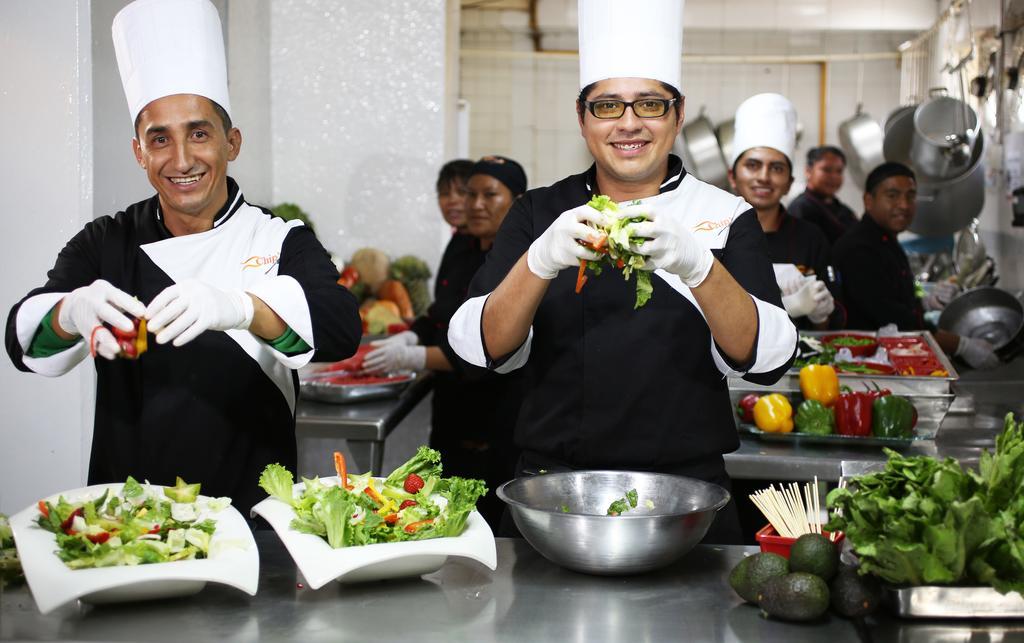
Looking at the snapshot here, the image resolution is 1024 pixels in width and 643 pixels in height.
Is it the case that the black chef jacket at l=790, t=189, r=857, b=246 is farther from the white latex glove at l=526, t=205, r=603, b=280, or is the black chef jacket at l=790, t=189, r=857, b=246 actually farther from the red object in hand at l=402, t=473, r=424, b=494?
the red object in hand at l=402, t=473, r=424, b=494

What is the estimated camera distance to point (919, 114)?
283 inches

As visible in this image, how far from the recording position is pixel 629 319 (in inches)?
96.3

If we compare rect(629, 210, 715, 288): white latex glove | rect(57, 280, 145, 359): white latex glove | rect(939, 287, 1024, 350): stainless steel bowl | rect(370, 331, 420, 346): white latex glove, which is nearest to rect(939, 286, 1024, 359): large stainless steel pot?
rect(939, 287, 1024, 350): stainless steel bowl

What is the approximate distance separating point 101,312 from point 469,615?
0.90m

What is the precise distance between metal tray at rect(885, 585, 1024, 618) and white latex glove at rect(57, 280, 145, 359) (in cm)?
148

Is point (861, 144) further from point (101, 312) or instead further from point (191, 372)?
point (101, 312)

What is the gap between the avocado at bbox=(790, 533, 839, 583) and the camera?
1810 mm

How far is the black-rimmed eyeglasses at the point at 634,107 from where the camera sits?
2.36 m

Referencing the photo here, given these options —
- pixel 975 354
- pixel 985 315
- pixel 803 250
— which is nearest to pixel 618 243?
pixel 803 250

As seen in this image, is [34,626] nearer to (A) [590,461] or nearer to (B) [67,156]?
(A) [590,461]

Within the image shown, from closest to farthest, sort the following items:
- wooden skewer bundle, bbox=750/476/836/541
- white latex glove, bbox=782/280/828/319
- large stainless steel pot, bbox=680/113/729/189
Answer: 1. wooden skewer bundle, bbox=750/476/836/541
2. white latex glove, bbox=782/280/828/319
3. large stainless steel pot, bbox=680/113/729/189

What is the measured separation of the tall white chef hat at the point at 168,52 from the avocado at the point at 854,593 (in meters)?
1.71

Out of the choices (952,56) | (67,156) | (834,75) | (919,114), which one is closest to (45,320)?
(67,156)

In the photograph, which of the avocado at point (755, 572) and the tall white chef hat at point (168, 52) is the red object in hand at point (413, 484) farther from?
the tall white chef hat at point (168, 52)
